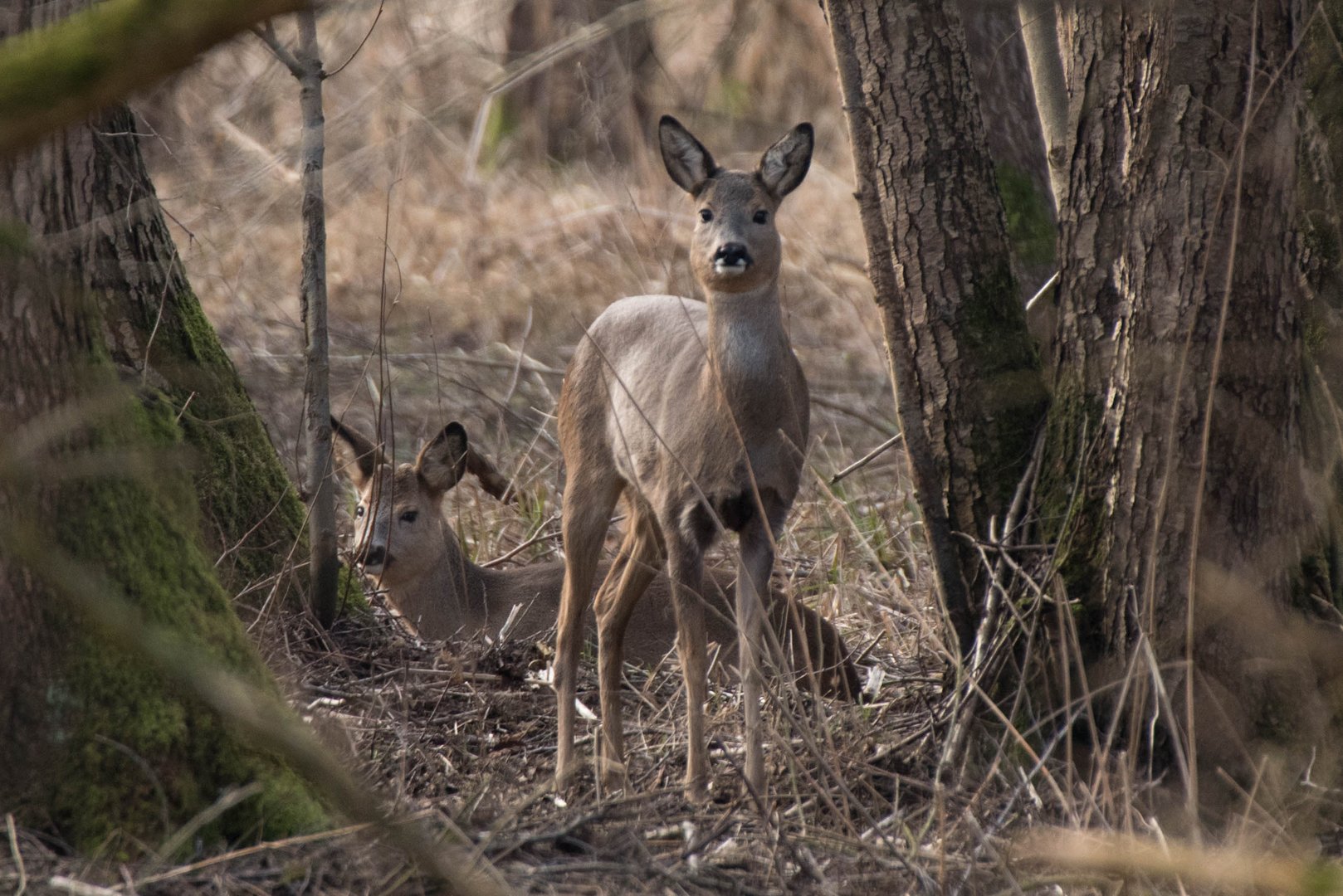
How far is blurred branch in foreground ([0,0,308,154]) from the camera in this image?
1307 mm

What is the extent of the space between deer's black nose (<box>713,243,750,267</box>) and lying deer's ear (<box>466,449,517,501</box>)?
222 centimetres

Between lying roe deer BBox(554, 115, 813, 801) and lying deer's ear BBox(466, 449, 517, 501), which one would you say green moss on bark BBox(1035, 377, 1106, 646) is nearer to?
lying roe deer BBox(554, 115, 813, 801)

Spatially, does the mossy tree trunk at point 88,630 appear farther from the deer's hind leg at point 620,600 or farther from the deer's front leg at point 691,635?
the deer's hind leg at point 620,600

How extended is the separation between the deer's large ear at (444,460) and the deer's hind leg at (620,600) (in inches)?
59.6

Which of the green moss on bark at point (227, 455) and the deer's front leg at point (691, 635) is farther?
the green moss on bark at point (227, 455)

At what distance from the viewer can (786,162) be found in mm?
5027

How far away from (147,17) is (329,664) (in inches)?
167

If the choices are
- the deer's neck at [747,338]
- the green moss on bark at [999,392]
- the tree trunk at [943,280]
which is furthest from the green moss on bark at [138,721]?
the green moss on bark at [999,392]

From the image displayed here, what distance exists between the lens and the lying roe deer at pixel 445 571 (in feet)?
21.0

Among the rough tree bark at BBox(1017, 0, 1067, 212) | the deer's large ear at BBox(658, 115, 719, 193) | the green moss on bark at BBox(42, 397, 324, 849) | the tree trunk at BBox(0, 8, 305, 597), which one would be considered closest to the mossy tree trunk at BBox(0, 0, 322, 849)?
the green moss on bark at BBox(42, 397, 324, 849)

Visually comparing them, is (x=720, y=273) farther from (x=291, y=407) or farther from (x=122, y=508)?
(x=291, y=407)

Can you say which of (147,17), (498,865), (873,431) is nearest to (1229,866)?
(147,17)

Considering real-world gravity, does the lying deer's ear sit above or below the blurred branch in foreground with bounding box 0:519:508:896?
below

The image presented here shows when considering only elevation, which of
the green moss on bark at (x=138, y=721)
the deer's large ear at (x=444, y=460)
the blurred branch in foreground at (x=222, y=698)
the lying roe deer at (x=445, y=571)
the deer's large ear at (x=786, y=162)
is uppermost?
the deer's large ear at (x=786, y=162)
